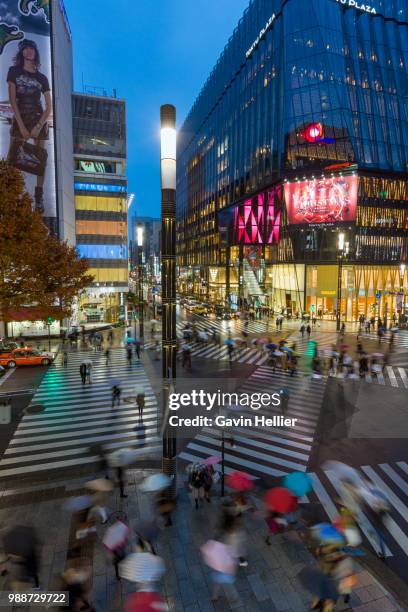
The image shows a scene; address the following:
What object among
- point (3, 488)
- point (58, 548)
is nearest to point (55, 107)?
Result: point (3, 488)

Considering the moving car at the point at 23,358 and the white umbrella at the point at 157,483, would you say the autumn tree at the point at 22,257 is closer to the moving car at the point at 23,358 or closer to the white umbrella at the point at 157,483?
the white umbrella at the point at 157,483

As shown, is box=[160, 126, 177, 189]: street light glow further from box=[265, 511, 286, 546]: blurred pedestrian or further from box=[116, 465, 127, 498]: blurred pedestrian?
box=[265, 511, 286, 546]: blurred pedestrian

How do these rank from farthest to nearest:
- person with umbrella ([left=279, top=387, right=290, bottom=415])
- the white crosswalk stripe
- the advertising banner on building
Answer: the advertising banner on building
the white crosswalk stripe
person with umbrella ([left=279, top=387, right=290, bottom=415])

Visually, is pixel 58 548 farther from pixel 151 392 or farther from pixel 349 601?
pixel 151 392

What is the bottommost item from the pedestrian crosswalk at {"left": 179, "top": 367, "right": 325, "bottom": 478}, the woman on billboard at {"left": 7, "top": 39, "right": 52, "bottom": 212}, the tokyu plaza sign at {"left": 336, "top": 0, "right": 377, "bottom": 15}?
the pedestrian crosswalk at {"left": 179, "top": 367, "right": 325, "bottom": 478}

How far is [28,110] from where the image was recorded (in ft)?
123

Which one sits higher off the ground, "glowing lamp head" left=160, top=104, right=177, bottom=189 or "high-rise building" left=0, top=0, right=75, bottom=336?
"high-rise building" left=0, top=0, right=75, bottom=336

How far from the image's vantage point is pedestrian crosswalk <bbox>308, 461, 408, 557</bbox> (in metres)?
8.23

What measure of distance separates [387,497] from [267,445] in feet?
14.4

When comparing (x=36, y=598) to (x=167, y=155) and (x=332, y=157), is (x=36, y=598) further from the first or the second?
(x=332, y=157)

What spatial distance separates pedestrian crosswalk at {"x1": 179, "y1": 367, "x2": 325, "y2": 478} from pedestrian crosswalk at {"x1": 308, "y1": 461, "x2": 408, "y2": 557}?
117 centimetres

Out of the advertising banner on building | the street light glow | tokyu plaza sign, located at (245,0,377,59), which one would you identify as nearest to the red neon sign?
tokyu plaza sign, located at (245,0,377,59)

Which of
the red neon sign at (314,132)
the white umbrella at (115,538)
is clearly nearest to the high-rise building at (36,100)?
the red neon sign at (314,132)

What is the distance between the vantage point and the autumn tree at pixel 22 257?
44.3 ft
